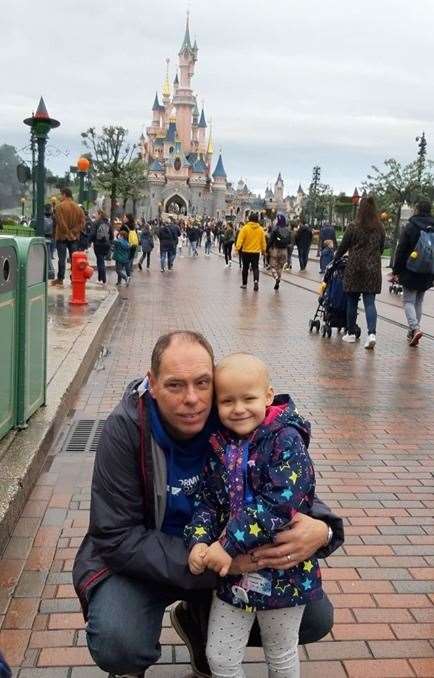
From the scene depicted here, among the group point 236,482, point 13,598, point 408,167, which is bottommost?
point 13,598

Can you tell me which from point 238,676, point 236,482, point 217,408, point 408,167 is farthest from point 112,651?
point 408,167

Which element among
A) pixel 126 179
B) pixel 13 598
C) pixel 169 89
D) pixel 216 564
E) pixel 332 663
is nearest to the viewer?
pixel 216 564

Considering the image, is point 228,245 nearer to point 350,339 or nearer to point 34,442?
point 350,339

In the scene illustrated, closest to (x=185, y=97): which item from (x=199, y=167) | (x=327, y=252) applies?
(x=199, y=167)

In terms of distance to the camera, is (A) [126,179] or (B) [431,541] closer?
(B) [431,541]

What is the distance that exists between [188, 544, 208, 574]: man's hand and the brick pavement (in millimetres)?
740

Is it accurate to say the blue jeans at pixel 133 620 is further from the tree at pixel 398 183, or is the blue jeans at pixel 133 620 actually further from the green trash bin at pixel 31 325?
the tree at pixel 398 183

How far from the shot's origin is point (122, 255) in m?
17.7

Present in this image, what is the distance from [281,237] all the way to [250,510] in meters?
16.8

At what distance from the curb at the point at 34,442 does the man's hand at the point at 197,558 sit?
1.61 m

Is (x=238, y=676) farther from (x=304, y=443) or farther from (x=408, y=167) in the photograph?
(x=408, y=167)

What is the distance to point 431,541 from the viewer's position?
4.01m

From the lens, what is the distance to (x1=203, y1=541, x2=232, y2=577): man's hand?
7.30 ft

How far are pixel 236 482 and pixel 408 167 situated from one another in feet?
140
